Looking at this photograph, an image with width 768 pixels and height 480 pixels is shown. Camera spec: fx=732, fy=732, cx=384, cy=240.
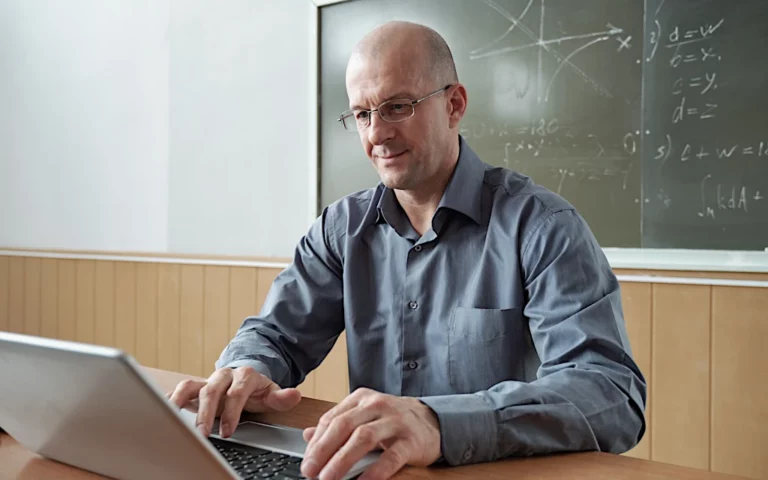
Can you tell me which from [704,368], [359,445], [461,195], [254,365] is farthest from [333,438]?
[704,368]

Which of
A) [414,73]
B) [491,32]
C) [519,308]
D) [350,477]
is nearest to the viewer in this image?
[350,477]

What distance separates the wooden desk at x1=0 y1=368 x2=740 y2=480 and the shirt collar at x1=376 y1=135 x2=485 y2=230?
553 mm

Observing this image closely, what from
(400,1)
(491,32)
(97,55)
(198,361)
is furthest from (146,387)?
(97,55)

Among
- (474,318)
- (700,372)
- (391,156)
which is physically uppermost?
(391,156)

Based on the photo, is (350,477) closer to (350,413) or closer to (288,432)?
(350,413)

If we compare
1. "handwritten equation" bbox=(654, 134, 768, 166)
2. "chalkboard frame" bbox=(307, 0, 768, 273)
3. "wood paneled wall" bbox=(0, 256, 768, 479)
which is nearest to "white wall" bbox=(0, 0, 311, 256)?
"wood paneled wall" bbox=(0, 256, 768, 479)

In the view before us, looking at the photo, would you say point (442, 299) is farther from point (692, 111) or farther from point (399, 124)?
point (692, 111)

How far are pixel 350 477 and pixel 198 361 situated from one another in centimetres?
238

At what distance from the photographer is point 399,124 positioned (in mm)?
1352

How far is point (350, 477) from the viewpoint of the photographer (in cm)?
74

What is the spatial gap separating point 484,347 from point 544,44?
123 cm

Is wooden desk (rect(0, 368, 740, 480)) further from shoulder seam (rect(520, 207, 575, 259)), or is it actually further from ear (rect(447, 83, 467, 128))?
ear (rect(447, 83, 467, 128))

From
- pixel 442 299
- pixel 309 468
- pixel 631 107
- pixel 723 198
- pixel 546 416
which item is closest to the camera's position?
pixel 309 468

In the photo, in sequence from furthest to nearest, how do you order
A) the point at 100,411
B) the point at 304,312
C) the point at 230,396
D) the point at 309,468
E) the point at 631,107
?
the point at 631,107
the point at 304,312
the point at 230,396
the point at 309,468
the point at 100,411
